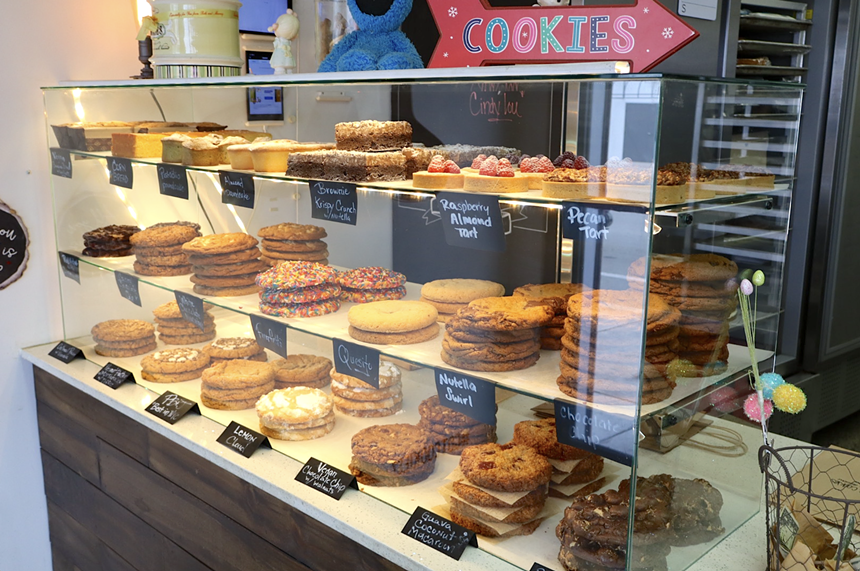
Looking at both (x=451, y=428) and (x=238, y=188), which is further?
(x=238, y=188)

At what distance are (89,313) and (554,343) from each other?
2.04 meters

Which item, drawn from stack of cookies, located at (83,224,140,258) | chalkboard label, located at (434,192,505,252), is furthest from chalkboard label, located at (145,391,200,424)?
chalkboard label, located at (434,192,505,252)

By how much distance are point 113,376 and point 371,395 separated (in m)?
1.02

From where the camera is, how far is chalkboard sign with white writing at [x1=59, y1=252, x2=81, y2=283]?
2.84 metres

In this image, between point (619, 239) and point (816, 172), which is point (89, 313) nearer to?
point (619, 239)

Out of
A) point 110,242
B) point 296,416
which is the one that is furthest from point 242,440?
point 110,242

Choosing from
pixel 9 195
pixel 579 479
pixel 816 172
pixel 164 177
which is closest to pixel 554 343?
pixel 579 479

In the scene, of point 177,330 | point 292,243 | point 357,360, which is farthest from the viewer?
point 177,330

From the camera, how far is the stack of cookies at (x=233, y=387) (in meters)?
2.29

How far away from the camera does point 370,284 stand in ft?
7.01

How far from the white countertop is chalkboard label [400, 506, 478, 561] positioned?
0.01 meters

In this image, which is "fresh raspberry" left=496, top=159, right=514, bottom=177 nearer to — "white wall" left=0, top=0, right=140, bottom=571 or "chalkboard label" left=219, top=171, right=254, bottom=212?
"chalkboard label" left=219, top=171, right=254, bottom=212

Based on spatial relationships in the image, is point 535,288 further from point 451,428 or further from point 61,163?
point 61,163

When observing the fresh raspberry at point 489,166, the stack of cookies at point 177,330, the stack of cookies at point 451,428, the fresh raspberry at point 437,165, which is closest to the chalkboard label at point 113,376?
the stack of cookies at point 177,330
